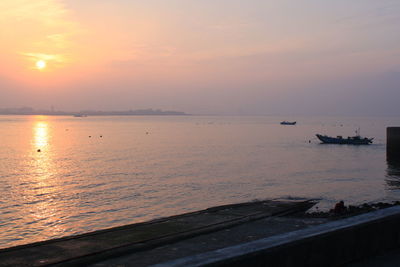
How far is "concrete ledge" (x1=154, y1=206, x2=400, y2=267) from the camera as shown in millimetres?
5625

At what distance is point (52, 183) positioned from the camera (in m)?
43.2

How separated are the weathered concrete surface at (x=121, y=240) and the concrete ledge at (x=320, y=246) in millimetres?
7335

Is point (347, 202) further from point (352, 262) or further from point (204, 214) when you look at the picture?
point (352, 262)

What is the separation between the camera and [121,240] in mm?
15133

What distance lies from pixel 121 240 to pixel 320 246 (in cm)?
969

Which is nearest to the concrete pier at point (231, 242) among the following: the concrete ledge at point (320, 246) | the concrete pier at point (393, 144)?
the concrete ledge at point (320, 246)

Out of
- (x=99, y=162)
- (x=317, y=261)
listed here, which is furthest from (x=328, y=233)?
(x=99, y=162)

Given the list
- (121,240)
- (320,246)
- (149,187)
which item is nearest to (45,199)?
(149,187)

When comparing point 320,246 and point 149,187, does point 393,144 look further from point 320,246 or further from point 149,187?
point 320,246

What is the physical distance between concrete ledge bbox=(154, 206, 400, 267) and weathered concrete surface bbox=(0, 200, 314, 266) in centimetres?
733

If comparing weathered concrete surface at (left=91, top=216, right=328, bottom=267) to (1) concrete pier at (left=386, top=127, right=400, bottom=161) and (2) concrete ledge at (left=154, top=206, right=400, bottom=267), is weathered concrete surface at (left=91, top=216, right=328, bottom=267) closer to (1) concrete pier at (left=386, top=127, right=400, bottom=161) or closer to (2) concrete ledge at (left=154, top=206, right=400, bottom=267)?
(2) concrete ledge at (left=154, top=206, right=400, bottom=267)

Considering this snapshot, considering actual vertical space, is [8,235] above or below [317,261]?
below

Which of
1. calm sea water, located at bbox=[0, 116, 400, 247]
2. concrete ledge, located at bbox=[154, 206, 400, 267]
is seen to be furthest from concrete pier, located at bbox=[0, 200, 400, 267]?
calm sea water, located at bbox=[0, 116, 400, 247]

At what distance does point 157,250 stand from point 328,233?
25.3 feet
